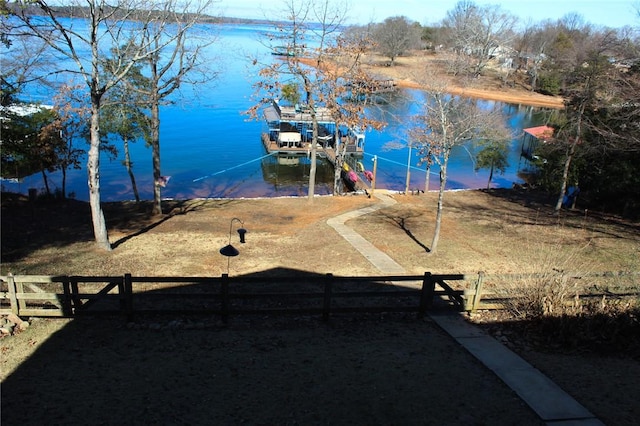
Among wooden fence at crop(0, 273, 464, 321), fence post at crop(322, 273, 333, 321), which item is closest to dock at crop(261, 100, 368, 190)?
wooden fence at crop(0, 273, 464, 321)

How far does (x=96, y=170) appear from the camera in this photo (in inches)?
642

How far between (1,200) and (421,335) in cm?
2038

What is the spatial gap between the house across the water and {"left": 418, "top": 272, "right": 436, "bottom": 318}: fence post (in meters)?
34.9

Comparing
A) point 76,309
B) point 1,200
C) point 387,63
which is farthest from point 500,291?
point 387,63

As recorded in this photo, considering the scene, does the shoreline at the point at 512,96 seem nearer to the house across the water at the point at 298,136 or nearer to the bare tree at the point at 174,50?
the house across the water at the point at 298,136

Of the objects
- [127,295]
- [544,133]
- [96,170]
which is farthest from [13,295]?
[544,133]

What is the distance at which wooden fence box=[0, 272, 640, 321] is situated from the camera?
9219 millimetres

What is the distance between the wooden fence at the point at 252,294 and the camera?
9.22 meters

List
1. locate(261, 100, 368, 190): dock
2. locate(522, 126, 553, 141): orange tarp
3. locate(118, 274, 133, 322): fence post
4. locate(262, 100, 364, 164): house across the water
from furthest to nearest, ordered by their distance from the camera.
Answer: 1. locate(262, 100, 364, 164): house across the water
2. locate(261, 100, 368, 190): dock
3. locate(522, 126, 553, 141): orange tarp
4. locate(118, 274, 133, 322): fence post

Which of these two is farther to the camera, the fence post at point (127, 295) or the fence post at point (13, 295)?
the fence post at point (127, 295)

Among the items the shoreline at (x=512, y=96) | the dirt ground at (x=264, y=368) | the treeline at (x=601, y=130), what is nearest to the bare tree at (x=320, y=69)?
the treeline at (x=601, y=130)

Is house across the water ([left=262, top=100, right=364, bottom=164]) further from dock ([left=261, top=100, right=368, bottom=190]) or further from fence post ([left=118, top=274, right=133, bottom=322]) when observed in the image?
fence post ([left=118, top=274, right=133, bottom=322])

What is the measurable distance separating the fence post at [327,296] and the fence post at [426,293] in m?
2.00

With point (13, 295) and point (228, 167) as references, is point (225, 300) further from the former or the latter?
point (228, 167)
